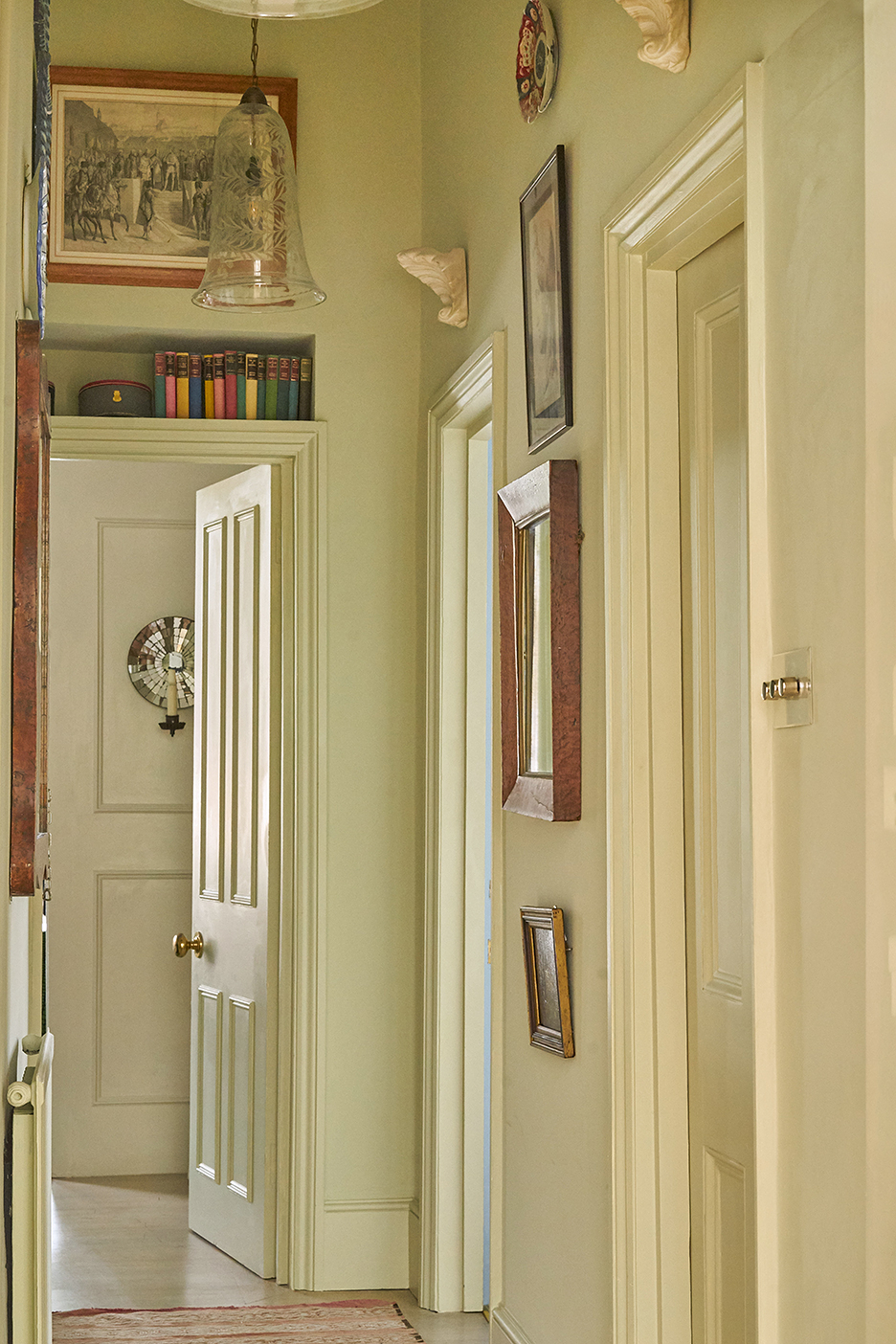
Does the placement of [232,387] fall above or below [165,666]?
above

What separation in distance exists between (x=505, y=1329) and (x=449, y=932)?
1074 millimetres

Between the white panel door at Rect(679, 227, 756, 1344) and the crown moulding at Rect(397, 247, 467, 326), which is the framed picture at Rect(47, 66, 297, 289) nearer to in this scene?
the crown moulding at Rect(397, 247, 467, 326)

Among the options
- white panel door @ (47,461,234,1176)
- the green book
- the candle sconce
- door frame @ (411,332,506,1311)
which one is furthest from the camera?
the candle sconce

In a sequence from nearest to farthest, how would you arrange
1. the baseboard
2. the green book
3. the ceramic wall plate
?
the ceramic wall plate
the baseboard
the green book

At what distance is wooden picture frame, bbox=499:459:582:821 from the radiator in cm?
109

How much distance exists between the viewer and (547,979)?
9.14ft

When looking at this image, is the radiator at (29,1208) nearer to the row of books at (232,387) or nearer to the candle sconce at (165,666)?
the row of books at (232,387)

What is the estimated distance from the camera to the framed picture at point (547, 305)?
2.72m

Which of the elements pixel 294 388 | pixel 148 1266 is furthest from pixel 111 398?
pixel 148 1266

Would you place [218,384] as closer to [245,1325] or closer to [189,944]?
[189,944]

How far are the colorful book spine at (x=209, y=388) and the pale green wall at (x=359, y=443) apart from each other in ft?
0.43

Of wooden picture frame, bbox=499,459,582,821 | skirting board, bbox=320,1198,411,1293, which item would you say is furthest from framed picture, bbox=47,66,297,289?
skirting board, bbox=320,1198,411,1293

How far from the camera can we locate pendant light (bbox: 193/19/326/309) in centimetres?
310

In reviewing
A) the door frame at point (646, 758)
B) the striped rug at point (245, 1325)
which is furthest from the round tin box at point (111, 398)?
the striped rug at point (245, 1325)
